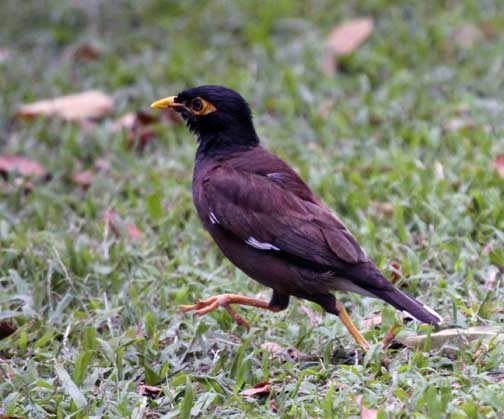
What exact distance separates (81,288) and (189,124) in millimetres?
1086

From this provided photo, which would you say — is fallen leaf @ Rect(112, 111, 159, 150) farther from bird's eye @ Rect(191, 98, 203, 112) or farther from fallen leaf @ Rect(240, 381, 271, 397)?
fallen leaf @ Rect(240, 381, 271, 397)

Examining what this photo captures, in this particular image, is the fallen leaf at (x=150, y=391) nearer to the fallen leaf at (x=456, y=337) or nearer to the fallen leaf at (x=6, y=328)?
the fallen leaf at (x=6, y=328)

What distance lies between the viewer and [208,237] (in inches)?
252

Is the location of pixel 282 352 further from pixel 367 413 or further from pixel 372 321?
pixel 367 413

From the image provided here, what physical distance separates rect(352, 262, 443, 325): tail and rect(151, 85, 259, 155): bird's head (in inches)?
45.5

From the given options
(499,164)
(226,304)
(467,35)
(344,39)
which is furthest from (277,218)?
(467,35)

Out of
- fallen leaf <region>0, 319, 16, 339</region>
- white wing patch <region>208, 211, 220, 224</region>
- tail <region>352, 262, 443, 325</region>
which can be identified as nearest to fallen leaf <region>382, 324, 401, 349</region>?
tail <region>352, 262, 443, 325</region>

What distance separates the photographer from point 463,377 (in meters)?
4.35

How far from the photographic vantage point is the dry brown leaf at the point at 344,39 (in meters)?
8.75

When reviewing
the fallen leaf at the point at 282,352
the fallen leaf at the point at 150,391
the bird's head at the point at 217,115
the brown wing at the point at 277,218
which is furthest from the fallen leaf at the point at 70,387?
the bird's head at the point at 217,115

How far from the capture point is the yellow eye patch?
562 cm

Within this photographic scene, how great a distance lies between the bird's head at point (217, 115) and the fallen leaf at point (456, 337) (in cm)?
148

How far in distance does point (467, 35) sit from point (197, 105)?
13.3 feet

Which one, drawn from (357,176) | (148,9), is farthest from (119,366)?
(148,9)
